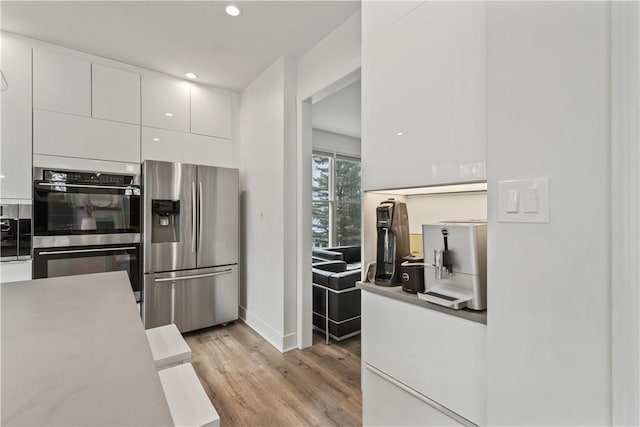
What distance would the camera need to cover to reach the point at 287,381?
7.12 feet

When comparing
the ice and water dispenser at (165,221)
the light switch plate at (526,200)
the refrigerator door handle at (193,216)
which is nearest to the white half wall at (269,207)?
the refrigerator door handle at (193,216)

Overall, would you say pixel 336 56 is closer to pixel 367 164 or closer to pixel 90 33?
pixel 367 164

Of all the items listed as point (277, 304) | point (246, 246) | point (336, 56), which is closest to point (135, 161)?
point (246, 246)

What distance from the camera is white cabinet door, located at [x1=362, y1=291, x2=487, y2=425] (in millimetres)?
1041

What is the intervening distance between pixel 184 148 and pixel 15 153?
1.32 m

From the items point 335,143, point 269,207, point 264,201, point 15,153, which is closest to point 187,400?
point 269,207

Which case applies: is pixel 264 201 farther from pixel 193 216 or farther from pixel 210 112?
pixel 210 112

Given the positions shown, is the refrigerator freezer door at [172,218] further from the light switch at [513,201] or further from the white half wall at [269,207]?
the light switch at [513,201]

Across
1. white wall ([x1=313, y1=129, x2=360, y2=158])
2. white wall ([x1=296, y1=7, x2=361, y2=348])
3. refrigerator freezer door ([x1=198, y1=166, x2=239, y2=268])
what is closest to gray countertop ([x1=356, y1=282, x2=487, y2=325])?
white wall ([x1=296, y1=7, x2=361, y2=348])

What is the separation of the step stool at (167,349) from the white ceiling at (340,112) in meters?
3.03

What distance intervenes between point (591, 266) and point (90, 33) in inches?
139

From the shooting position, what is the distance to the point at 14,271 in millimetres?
2344

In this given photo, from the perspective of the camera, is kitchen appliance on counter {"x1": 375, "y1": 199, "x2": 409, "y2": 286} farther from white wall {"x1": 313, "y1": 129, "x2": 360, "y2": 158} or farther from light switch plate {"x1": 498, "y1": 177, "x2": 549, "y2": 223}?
white wall {"x1": 313, "y1": 129, "x2": 360, "y2": 158}

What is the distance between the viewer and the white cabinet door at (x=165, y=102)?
300 centimetres
